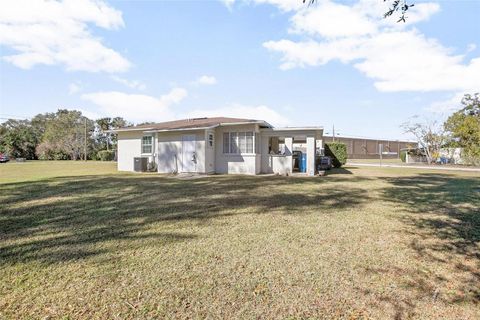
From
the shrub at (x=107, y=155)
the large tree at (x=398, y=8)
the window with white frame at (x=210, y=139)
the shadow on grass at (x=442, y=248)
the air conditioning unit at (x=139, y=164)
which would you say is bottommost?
the shadow on grass at (x=442, y=248)

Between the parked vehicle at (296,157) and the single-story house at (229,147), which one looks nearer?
the single-story house at (229,147)

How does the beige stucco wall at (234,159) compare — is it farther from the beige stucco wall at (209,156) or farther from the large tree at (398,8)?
the large tree at (398,8)

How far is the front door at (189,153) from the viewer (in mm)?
14844

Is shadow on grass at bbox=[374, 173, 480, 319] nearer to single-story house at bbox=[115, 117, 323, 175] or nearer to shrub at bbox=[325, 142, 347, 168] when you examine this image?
single-story house at bbox=[115, 117, 323, 175]

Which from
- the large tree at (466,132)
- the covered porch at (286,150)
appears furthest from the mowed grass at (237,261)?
the large tree at (466,132)

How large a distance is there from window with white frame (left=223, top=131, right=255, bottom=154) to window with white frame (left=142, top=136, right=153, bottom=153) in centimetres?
529

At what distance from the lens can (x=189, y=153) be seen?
1502cm

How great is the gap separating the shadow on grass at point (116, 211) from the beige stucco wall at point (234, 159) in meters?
5.02

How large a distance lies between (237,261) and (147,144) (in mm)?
15478

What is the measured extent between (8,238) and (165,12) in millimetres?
8117

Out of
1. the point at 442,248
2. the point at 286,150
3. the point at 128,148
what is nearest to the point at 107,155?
the point at 128,148

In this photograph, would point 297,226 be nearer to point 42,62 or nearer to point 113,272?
point 113,272

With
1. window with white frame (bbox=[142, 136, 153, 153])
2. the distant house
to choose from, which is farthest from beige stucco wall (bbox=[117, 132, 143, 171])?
the distant house

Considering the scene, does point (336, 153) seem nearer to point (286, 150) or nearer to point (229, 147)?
point (286, 150)
